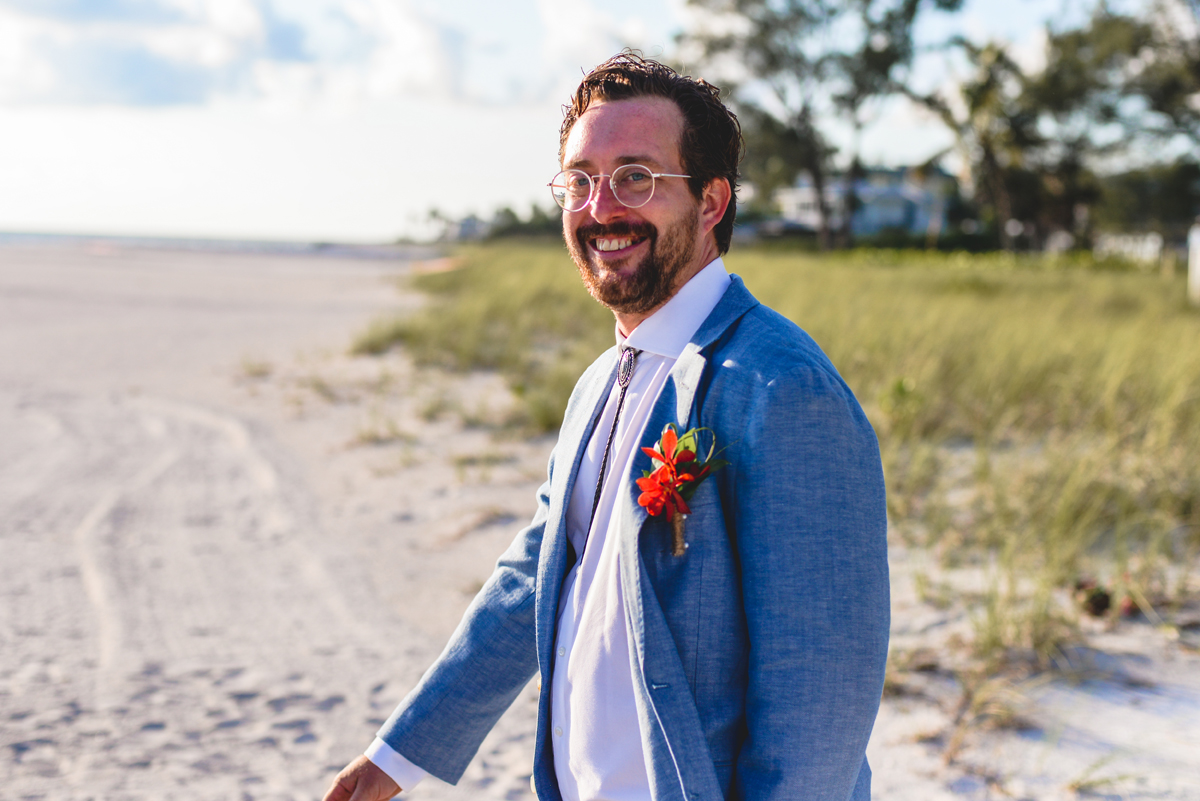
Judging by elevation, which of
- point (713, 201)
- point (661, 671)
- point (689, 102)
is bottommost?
point (661, 671)

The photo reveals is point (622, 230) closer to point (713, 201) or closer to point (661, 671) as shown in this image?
point (713, 201)

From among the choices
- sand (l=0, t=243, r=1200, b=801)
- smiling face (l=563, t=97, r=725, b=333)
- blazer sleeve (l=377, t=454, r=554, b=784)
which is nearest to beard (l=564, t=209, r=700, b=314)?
smiling face (l=563, t=97, r=725, b=333)

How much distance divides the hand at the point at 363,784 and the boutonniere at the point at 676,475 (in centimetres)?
81

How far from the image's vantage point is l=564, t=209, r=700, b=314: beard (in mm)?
1346

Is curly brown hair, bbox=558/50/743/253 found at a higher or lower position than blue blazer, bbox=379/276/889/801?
higher

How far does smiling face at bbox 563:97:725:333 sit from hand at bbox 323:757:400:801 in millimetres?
947

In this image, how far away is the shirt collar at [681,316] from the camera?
4.36ft

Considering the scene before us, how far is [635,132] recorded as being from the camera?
132 cm

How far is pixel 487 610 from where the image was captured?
1.62 meters

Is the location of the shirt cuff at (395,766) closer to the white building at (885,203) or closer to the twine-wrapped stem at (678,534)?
the twine-wrapped stem at (678,534)

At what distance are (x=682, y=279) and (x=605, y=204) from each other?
17 centimetres

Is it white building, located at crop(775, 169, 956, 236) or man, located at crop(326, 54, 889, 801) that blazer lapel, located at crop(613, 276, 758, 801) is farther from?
white building, located at crop(775, 169, 956, 236)

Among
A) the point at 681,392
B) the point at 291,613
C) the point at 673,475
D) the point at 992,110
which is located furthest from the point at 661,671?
the point at 992,110

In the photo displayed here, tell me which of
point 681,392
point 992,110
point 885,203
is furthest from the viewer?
point 885,203
